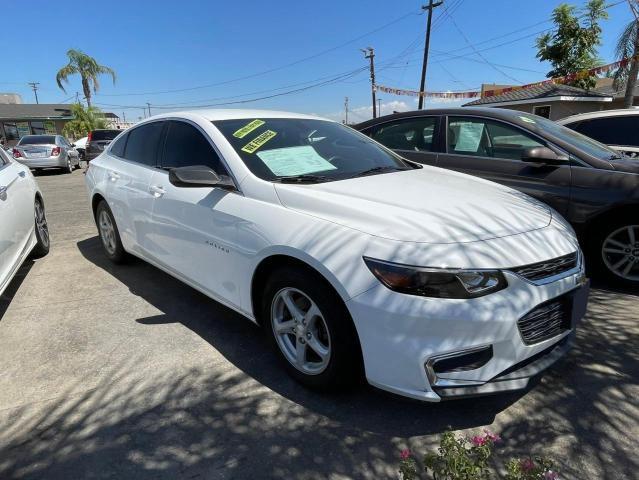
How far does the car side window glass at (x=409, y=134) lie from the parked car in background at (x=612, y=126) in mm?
2386

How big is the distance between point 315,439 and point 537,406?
49.1 inches

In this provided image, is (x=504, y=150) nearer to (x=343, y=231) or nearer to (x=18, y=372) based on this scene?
(x=343, y=231)

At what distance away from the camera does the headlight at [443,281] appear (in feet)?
6.80

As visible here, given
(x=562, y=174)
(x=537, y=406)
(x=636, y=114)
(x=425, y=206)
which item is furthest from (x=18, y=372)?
(x=636, y=114)

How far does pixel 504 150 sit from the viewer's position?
4695 millimetres

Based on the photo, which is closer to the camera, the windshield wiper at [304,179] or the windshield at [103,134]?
the windshield wiper at [304,179]

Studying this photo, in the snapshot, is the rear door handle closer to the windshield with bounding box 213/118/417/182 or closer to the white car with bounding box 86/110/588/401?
the white car with bounding box 86/110/588/401

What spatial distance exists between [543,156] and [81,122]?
41.2 m

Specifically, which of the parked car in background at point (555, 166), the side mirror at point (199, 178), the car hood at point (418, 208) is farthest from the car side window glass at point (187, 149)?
the parked car in background at point (555, 166)

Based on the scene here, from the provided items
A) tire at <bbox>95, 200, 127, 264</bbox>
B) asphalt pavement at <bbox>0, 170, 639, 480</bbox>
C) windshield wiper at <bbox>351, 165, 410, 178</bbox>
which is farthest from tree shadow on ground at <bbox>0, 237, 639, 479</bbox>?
tire at <bbox>95, 200, 127, 264</bbox>

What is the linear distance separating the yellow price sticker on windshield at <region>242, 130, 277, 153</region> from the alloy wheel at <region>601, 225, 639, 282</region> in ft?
10.2

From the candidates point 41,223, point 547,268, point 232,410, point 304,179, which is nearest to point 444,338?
point 547,268

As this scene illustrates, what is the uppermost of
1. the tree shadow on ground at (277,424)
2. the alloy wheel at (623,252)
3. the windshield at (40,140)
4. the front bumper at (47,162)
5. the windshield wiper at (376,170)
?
the windshield at (40,140)

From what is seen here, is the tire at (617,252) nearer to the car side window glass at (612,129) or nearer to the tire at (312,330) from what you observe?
the car side window glass at (612,129)
